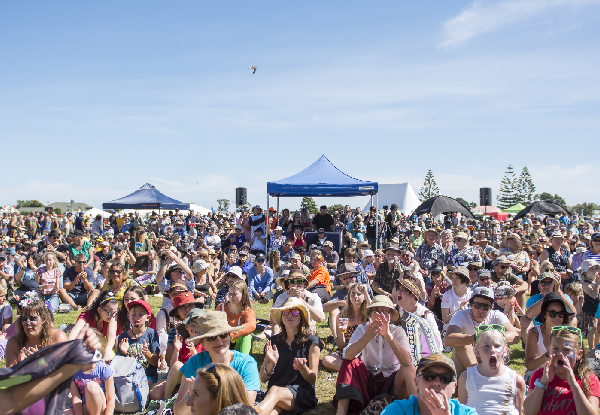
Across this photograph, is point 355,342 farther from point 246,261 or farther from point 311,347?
point 246,261

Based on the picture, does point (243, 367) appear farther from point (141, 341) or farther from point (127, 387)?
point (141, 341)

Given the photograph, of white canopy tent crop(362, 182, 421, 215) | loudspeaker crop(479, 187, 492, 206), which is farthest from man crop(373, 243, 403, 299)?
white canopy tent crop(362, 182, 421, 215)

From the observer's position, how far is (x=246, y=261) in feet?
33.2

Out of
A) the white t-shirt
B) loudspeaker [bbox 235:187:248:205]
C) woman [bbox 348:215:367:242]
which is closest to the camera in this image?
the white t-shirt

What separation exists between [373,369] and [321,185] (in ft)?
31.1

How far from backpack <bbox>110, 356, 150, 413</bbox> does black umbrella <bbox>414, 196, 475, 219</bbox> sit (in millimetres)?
15880

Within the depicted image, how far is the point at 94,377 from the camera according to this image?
3830 mm

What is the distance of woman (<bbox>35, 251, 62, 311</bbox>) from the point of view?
8.94 metres

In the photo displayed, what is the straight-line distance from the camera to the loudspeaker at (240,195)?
22.3 metres

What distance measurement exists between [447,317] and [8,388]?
5.24 meters

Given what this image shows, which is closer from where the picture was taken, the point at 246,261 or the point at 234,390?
the point at 234,390

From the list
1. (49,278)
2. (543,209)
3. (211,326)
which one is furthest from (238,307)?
(543,209)

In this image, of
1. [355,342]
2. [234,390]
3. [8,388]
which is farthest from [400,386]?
[8,388]

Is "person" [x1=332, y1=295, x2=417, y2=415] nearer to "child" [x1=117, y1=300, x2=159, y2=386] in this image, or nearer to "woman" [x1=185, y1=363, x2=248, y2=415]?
"woman" [x1=185, y1=363, x2=248, y2=415]
